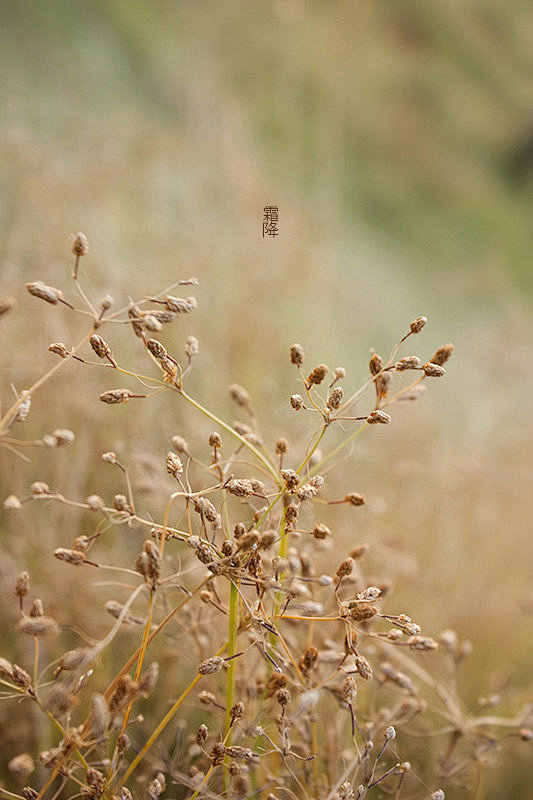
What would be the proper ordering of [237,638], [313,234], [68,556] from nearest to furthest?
1. [68,556]
2. [237,638]
3. [313,234]

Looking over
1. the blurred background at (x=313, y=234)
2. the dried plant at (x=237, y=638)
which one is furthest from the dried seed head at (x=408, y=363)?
the blurred background at (x=313, y=234)

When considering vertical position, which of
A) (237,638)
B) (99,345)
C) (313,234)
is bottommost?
(237,638)

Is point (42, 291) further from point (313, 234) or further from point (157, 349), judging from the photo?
point (313, 234)

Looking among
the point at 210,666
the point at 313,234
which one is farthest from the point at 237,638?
the point at 313,234

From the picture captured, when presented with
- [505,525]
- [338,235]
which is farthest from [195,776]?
[338,235]

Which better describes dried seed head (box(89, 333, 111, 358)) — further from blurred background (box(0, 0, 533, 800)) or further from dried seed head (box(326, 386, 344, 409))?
blurred background (box(0, 0, 533, 800))

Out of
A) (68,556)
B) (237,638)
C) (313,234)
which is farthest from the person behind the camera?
(313,234)

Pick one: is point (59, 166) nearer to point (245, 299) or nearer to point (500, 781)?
point (245, 299)

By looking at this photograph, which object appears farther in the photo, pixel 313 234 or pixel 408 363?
pixel 313 234

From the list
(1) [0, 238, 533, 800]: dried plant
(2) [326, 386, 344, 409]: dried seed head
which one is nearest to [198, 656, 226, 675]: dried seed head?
(1) [0, 238, 533, 800]: dried plant
